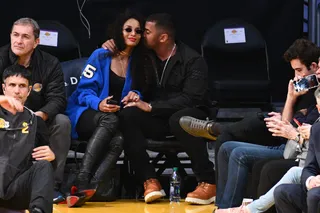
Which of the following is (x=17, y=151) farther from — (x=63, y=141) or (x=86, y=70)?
(x=86, y=70)

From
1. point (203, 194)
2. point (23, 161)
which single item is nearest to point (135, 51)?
point (203, 194)

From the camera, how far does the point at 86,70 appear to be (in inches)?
313

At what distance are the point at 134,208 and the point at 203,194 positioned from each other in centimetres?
61

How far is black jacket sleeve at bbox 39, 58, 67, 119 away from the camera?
7.63m

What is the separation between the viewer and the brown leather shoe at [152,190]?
756 centimetres

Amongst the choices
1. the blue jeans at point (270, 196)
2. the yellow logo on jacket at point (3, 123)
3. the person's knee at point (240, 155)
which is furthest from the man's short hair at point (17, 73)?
the blue jeans at point (270, 196)

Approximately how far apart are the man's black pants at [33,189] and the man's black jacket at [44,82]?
1407 millimetres

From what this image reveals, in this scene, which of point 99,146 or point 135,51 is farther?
point 135,51

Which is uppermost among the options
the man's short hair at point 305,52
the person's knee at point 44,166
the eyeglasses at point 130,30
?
the eyeglasses at point 130,30

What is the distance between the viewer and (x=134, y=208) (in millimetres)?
7410

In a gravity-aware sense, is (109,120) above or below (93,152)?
above

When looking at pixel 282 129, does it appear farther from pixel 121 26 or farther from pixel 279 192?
pixel 121 26

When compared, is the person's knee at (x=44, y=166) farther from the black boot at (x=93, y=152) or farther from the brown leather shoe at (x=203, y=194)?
the brown leather shoe at (x=203, y=194)

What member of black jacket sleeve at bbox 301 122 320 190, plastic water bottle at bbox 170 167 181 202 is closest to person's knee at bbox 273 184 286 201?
black jacket sleeve at bbox 301 122 320 190
